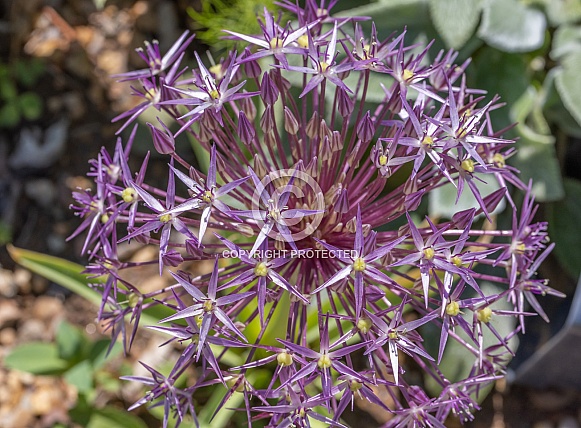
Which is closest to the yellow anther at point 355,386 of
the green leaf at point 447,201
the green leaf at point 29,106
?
the green leaf at point 447,201

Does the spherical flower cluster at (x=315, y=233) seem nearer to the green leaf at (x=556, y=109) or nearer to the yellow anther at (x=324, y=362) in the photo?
the yellow anther at (x=324, y=362)

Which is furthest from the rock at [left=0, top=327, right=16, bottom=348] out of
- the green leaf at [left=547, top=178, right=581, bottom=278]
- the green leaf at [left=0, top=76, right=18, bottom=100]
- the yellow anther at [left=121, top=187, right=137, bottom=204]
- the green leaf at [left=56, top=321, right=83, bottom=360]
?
the green leaf at [left=547, top=178, right=581, bottom=278]

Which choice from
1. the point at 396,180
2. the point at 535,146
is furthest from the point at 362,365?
the point at 535,146

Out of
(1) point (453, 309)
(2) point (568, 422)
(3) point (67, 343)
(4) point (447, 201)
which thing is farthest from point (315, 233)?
(2) point (568, 422)

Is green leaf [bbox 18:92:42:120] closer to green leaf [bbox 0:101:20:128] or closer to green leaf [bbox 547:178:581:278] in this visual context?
green leaf [bbox 0:101:20:128]

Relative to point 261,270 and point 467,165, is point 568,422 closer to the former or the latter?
point 467,165
